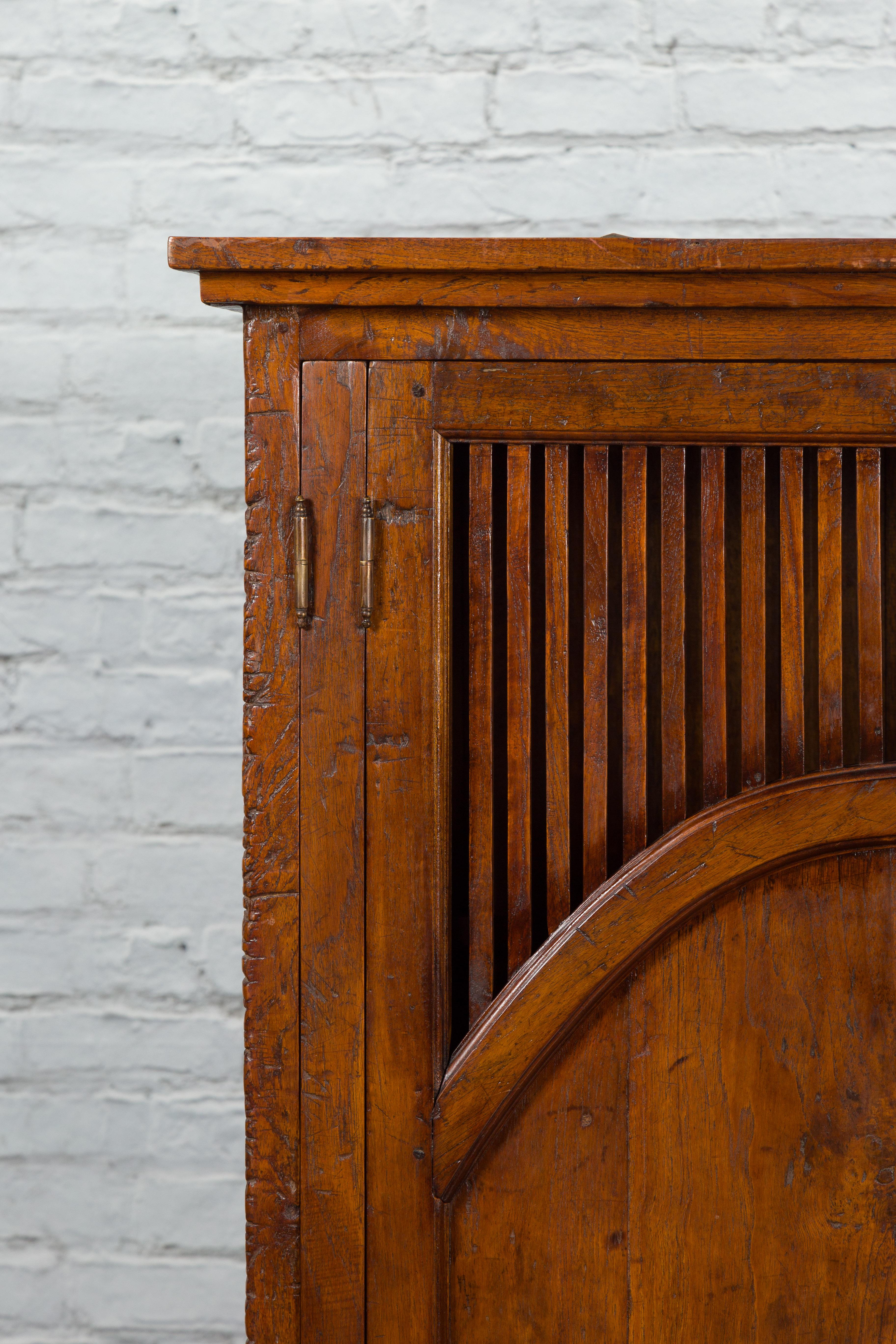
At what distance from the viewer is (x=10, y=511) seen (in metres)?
0.97

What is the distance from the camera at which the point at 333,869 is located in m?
0.58

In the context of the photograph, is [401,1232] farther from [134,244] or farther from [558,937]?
[134,244]

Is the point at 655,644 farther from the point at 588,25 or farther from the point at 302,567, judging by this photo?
the point at 588,25

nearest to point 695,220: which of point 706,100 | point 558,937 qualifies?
point 706,100

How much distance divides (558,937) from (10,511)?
0.73 meters

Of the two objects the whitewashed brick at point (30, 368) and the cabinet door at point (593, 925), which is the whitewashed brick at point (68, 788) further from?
the cabinet door at point (593, 925)

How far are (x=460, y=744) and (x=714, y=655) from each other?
174 mm

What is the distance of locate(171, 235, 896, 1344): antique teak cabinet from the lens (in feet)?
1.88

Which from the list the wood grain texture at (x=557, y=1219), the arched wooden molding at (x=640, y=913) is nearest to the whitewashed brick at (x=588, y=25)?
the arched wooden molding at (x=640, y=913)

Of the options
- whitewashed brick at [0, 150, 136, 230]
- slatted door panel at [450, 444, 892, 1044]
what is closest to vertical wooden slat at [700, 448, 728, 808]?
slatted door panel at [450, 444, 892, 1044]

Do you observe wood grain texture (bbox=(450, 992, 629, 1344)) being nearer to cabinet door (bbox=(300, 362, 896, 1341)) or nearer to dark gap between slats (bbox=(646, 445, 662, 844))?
cabinet door (bbox=(300, 362, 896, 1341))

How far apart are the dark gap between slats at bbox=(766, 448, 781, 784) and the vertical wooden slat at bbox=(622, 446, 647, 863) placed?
83 millimetres

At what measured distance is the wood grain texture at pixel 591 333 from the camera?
573 mm

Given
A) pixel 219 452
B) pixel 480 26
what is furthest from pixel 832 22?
pixel 219 452
